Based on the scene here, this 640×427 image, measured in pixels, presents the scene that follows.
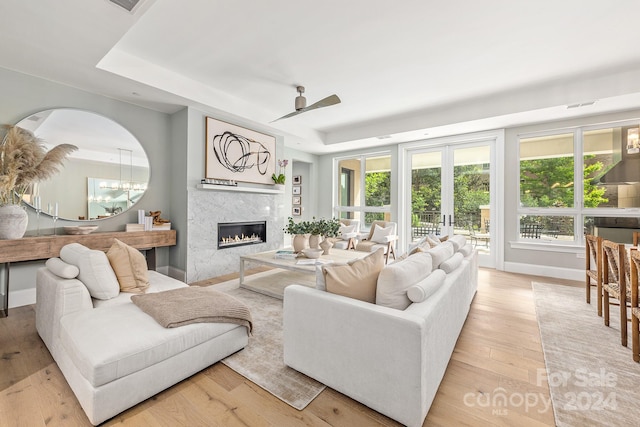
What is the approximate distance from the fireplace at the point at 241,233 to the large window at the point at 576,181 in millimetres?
4662

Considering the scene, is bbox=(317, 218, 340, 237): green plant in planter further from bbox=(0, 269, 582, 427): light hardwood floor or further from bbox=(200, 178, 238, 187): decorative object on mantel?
bbox=(0, 269, 582, 427): light hardwood floor

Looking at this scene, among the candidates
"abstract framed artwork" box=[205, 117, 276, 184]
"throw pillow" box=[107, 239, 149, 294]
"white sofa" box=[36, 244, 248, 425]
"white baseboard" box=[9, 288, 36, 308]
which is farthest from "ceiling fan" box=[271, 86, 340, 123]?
"white baseboard" box=[9, 288, 36, 308]

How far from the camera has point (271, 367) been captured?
1884 millimetres

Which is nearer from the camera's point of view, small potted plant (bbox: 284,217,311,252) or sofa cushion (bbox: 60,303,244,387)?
sofa cushion (bbox: 60,303,244,387)

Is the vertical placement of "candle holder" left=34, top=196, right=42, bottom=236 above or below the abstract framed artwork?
below

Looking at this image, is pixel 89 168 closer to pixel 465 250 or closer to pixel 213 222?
pixel 213 222

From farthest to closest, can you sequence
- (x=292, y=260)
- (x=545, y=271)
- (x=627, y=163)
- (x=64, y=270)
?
(x=545, y=271)
(x=627, y=163)
(x=292, y=260)
(x=64, y=270)

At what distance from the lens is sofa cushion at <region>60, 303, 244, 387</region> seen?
138cm

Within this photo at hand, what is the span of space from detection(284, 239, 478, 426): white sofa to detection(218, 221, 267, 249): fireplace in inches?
121

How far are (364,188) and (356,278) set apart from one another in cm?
536

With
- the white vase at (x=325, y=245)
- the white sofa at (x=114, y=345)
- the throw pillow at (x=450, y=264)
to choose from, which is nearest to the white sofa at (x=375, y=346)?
the throw pillow at (x=450, y=264)

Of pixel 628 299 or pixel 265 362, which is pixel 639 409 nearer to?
pixel 628 299

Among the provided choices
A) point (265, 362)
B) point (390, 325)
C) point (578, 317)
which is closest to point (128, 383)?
point (265, 362)

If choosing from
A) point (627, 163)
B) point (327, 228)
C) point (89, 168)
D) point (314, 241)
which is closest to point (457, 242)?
point (327, 228)
